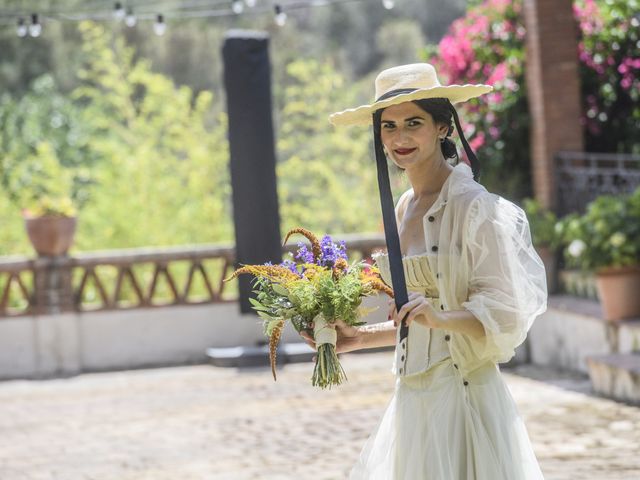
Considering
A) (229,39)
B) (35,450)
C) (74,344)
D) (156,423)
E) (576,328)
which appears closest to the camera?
(35,450)

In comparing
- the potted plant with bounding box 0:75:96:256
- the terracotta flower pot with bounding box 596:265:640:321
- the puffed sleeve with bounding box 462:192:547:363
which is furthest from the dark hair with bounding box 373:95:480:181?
the potted plant with bounding box 0:75:96:256

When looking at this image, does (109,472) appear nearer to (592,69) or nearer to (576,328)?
(576,328)

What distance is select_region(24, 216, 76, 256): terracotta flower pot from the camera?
41.9ft

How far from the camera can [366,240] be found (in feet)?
43.1

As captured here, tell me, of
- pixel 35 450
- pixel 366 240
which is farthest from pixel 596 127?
pixel 35 450

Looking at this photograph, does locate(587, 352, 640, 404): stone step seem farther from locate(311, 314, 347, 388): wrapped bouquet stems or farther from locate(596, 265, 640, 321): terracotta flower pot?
locate(311, 314, 347, 388): wrapped bouquet stems

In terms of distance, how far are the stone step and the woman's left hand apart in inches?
204

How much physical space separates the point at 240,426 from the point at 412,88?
569cm

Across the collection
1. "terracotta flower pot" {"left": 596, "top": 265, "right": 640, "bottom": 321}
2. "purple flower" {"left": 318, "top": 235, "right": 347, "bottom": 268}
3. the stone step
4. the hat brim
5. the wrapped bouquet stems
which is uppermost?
the hat brim

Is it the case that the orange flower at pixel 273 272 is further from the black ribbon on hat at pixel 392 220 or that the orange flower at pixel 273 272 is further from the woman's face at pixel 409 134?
the woman's face at pixel 409 134

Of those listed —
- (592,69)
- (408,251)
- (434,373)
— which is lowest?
(434,373)

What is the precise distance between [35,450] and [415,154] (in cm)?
564

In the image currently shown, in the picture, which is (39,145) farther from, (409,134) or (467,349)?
(467,349)

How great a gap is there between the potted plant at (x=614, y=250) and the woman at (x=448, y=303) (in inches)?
240
